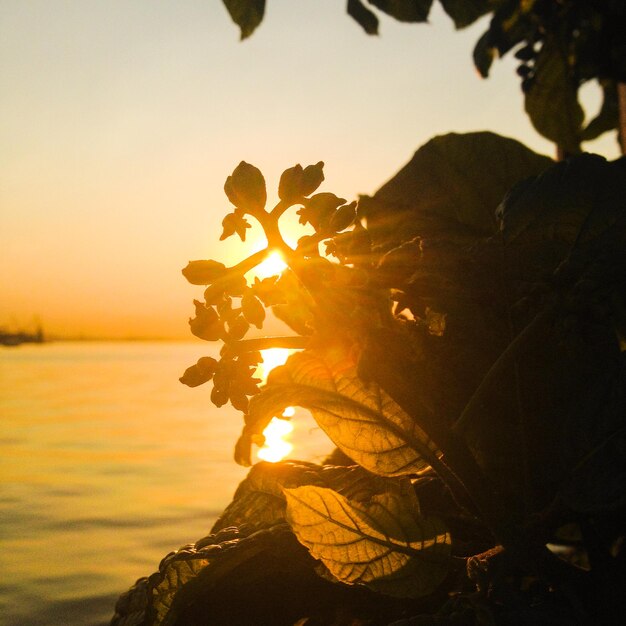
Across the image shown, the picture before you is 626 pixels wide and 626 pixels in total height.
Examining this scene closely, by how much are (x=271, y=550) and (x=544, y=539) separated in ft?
1.11

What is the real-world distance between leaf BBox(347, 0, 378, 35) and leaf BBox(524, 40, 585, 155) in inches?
22.2

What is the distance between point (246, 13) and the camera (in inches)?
77.6

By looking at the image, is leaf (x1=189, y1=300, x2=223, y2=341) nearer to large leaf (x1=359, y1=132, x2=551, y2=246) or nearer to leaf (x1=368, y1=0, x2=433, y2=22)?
large leaf (x1=359, y1=132, x2=551, y2=246)

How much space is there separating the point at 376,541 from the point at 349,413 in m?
0.15

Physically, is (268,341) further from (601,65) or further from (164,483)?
(164,483)

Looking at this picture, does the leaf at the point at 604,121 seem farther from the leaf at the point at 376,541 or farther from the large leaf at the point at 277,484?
the leaf at the point at 376,541

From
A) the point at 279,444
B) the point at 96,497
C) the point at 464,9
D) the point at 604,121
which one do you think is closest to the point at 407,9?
the point at 464,9

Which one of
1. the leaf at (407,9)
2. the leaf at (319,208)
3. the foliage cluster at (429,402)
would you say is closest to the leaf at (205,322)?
the foliage cluster at (429,402)

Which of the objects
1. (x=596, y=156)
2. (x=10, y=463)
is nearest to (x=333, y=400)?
(x=596, y=156)

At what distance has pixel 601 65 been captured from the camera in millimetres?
2656

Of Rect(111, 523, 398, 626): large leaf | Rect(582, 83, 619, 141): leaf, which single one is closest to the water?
Rect(111, 523, 398, 626): large leaf

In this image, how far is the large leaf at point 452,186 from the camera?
106 cm

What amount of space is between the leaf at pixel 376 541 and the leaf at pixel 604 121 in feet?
7.13

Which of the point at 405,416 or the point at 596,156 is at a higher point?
the point at 596,156
